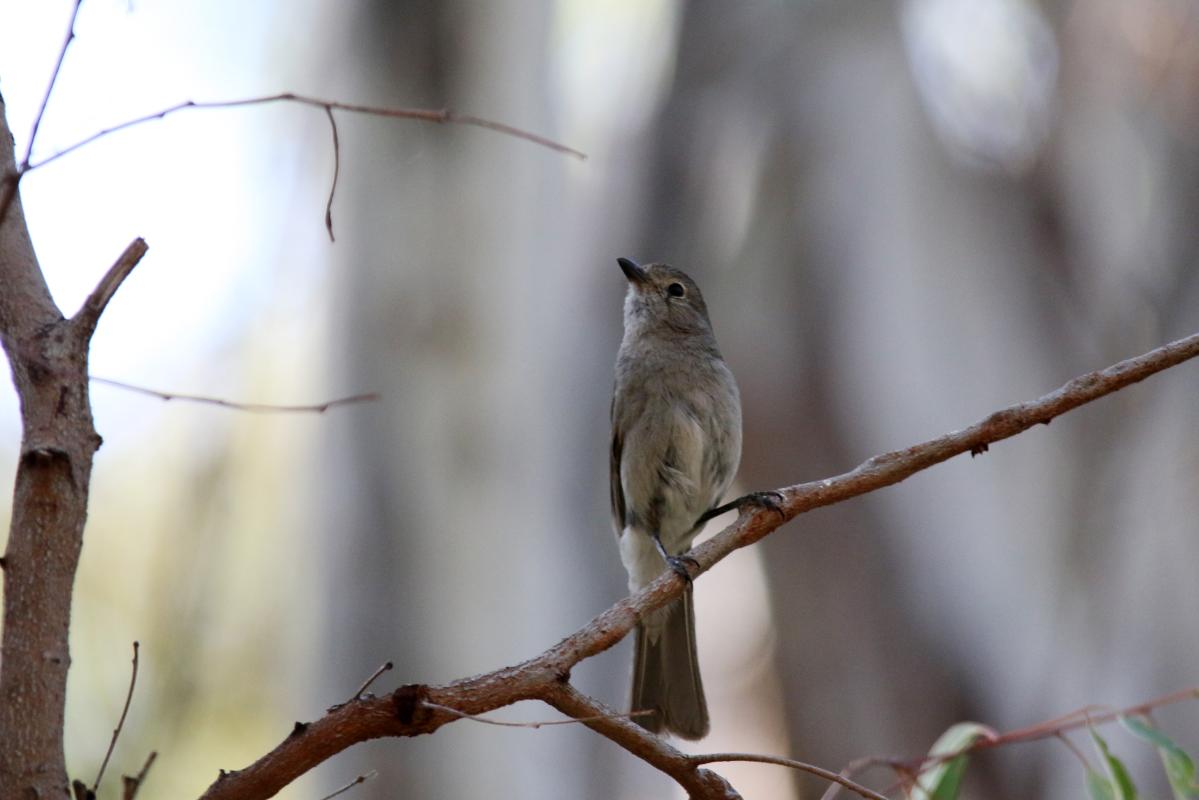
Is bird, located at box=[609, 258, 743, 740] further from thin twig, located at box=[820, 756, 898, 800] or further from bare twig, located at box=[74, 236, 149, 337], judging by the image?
bare twig, located at box=[74, 236, 149, 337]

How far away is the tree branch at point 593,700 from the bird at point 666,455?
1.62 m

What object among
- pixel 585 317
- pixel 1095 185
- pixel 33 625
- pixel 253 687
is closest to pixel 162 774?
pixel 253 687

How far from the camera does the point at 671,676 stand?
3553 millimetres

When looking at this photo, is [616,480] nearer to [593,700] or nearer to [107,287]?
[593,700]

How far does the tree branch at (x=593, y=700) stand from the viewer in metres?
1.52

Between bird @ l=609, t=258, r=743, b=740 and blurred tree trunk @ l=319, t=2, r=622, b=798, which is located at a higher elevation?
blurred tree trunk @ l=319, t=2, r=622, b=798

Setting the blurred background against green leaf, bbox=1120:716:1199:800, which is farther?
the blurred background

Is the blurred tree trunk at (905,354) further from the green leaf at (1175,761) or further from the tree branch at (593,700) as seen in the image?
the tree branch at (593,700)

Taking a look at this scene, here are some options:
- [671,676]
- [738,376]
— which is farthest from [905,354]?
[671,676]

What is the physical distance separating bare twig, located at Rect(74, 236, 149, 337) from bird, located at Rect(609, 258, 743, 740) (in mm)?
2271

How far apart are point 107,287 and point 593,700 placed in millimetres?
816

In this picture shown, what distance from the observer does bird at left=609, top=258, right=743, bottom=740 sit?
362 cm

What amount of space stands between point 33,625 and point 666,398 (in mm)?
2510

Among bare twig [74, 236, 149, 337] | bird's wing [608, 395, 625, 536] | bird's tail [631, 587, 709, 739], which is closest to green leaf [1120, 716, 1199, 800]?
bird's tail [631, 587, 709, 739]
